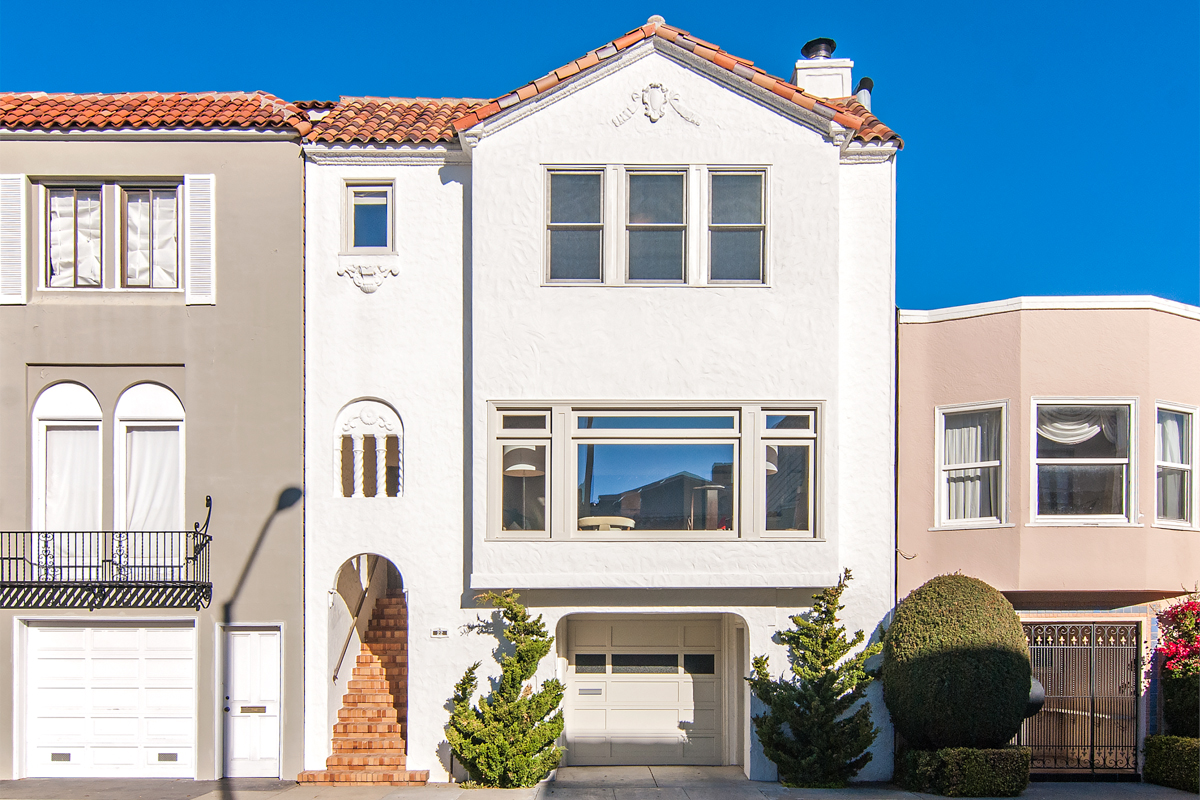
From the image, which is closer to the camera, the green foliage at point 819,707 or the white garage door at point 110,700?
the green foliage at point 819,707

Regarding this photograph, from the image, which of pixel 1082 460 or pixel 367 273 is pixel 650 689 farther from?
pixel 367 273

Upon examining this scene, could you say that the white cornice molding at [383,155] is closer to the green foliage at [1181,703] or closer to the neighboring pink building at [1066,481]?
the neighboring pink building at [1066,481]

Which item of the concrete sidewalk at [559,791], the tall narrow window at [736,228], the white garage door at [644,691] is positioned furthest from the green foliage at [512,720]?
the tall narrow window at [736,228]

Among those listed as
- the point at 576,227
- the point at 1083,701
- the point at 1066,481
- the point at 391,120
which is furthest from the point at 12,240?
the point at 1083,701

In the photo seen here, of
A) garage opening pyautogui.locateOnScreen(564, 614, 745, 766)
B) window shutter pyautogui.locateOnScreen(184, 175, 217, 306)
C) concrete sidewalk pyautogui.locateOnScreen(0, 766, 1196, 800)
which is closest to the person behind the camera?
concrete sidewalk pyautogui.locateOnScreen(0, 766, 1196, 800)

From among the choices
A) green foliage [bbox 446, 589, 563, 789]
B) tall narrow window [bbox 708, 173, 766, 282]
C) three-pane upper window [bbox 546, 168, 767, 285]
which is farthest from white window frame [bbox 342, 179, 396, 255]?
green foliage [bbox 446, 589, 563, 789]

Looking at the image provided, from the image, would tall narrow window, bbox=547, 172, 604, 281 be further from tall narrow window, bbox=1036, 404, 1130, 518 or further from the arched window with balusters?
tall narrow window, bbox=1036, 404, 1130, 518

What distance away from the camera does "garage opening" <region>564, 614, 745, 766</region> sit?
12.5 metres

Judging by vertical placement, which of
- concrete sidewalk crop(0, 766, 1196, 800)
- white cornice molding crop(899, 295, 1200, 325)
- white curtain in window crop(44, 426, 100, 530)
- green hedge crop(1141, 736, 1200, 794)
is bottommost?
concrete sidewalk crop(0, 766, 1196, 800)

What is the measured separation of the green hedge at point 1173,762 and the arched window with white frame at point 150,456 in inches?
535

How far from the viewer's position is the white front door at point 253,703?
11547 mm

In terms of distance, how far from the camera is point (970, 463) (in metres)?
11.8

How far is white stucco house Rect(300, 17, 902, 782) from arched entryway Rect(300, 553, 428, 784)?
56 millimetres

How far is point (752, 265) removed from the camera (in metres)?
11.7
